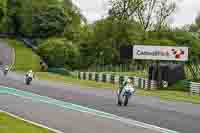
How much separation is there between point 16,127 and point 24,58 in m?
57.7

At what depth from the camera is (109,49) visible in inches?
2731

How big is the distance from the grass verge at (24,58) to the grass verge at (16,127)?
4624cm

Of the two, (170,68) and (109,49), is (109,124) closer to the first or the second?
(170,68)

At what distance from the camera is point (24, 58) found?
2783 inches

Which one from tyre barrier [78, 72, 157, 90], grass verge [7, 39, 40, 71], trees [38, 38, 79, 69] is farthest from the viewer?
trees [38, 38, 79, 69]

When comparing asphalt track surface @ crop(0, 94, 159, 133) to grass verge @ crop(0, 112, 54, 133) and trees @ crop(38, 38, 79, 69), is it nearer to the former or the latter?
grass verge @ crop(0, 112, 54, 133)

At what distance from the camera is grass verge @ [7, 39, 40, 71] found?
63722 mm

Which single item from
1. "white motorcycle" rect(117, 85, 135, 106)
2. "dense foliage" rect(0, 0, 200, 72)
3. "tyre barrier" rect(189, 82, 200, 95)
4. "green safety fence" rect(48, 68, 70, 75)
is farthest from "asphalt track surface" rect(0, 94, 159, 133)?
"dense foliage" rect(0, 0, 200, 72)

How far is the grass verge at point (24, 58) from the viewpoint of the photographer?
2509 inches

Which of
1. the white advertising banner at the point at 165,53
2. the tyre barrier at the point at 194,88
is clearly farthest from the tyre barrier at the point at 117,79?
the tyre barrier at the point at 194,88

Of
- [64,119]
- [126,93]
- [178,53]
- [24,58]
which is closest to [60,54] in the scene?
[24,58]

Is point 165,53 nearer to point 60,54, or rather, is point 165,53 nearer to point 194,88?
point 194,88

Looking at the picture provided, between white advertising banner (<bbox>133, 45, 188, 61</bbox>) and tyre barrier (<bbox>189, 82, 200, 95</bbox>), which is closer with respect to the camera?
tyre barrier (<bbox>189, 82, 200, 95</bbox>)

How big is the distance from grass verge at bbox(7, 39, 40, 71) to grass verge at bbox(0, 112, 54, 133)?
4624cm
